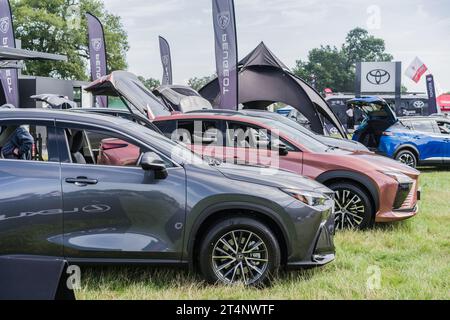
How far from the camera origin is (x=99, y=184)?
4.10 meters

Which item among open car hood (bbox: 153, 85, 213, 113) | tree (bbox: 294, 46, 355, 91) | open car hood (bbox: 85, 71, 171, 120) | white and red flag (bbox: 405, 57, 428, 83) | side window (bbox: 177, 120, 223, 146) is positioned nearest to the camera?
side window (bbox: 177, 120, 223, 146)

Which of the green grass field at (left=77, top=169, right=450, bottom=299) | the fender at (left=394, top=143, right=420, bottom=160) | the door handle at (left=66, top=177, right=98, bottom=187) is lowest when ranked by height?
the green grass field at (left=77, top=169, right=450, bottom=299)

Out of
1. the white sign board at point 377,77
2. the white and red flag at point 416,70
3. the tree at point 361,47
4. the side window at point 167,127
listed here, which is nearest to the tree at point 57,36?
the white sign board at point 377,77

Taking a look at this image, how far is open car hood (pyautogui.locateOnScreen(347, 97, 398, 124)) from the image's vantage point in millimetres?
12445

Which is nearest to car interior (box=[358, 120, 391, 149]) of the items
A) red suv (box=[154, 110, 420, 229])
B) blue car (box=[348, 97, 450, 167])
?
blue car (box=[348, 97, 450, 167])

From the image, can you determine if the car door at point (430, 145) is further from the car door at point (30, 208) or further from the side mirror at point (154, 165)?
the car door at point (30, 208)

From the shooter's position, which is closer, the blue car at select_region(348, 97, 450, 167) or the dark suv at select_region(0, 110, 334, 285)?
the dark suv at select_region(0, 110, 334, 285)

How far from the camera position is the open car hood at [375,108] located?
12.4 meters

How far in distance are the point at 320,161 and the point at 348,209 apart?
2.33 feet

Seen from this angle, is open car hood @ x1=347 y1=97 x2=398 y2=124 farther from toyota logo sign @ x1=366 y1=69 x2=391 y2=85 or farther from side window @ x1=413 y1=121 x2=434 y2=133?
toyota logo sign @ x1=366 y1=69 x2=391 y2=85

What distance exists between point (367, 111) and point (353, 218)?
734 centimetres

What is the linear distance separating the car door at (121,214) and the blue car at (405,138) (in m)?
9.80

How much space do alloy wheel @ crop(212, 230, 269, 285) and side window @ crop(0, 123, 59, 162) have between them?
1579 mm
